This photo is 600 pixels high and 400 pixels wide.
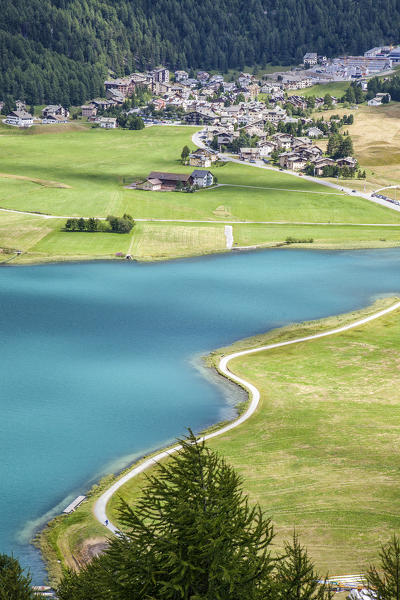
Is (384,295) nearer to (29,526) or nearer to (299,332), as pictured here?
(299,332)

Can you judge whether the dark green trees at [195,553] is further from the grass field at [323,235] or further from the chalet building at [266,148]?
the chalet building at [266,148]

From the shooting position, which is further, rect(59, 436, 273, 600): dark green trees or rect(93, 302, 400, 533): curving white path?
rect(93, 302, 400, 533): curving white path

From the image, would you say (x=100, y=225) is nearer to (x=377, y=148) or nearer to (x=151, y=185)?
(x=151, y=185)

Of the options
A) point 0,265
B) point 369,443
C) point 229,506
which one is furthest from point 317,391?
point 0,265

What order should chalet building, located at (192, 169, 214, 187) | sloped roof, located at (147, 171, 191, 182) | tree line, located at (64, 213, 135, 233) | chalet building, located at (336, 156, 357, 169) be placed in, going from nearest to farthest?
tree line, located at (64, 213, 135, 233)
sloped roof, located at (147, 171, 191, 182)
chalet building, located at (192, 169, 214, 187)
chalet building, located at (336, 156, 357, 169)

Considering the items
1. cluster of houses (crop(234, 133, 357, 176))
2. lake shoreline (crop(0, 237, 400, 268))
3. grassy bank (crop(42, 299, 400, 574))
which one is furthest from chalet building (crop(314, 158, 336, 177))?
grassy bank (crop(42, 299, 400, 574))

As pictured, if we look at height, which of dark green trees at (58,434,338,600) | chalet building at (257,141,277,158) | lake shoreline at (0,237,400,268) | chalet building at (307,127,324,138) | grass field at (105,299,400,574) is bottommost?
grass field at (105,299,400,574)

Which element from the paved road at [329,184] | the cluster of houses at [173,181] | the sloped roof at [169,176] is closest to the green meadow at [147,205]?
the paved road at [329,184]

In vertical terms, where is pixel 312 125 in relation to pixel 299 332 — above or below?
above

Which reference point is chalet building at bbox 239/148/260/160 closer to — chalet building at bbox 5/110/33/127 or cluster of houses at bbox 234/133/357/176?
cluster of houses at bbox 234/133/357/176
